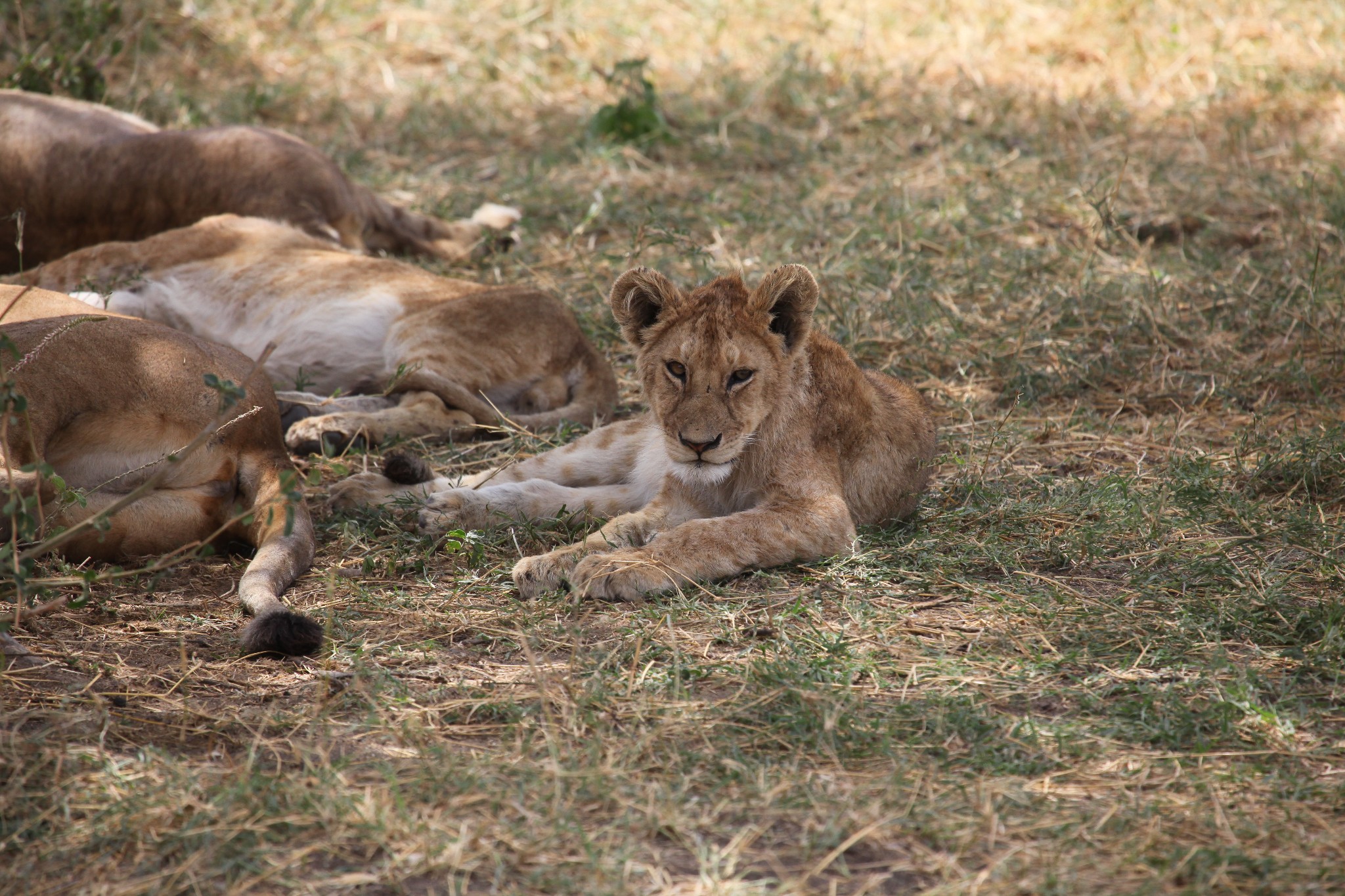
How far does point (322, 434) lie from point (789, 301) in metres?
2.04

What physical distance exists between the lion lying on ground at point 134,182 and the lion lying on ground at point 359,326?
399mm

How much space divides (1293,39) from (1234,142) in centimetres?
209

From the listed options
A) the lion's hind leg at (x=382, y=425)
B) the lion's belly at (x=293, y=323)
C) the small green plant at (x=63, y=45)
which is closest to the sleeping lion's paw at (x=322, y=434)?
the lion's hind leg at (x=382, y=425)

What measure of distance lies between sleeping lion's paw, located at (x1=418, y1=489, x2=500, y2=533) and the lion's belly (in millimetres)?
1553

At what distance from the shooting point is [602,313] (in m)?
6.33

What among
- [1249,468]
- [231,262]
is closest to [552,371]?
[231,262]

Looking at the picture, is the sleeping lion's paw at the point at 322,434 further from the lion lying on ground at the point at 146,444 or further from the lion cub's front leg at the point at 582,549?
the lion cub's front leg at the point at 582,549

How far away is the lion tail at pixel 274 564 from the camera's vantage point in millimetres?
3301

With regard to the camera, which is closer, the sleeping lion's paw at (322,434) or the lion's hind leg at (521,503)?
the lion's hind leg at (521,503)

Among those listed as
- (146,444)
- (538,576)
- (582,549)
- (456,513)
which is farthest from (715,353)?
(146,444)

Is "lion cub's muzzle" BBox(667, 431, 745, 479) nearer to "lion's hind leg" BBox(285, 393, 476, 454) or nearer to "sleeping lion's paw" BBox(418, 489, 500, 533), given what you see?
"sleeping lion's paw" BBox(418, 489, 500, 533)

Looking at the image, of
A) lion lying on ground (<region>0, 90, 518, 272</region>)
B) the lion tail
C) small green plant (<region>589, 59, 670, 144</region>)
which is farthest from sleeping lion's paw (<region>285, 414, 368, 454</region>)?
small green plant (<region>589, 59, 670, 144</region>)

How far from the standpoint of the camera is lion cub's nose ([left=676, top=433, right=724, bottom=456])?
3.87 m

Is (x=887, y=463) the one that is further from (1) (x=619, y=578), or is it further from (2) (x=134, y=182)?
(2) (x=134, y=182)
